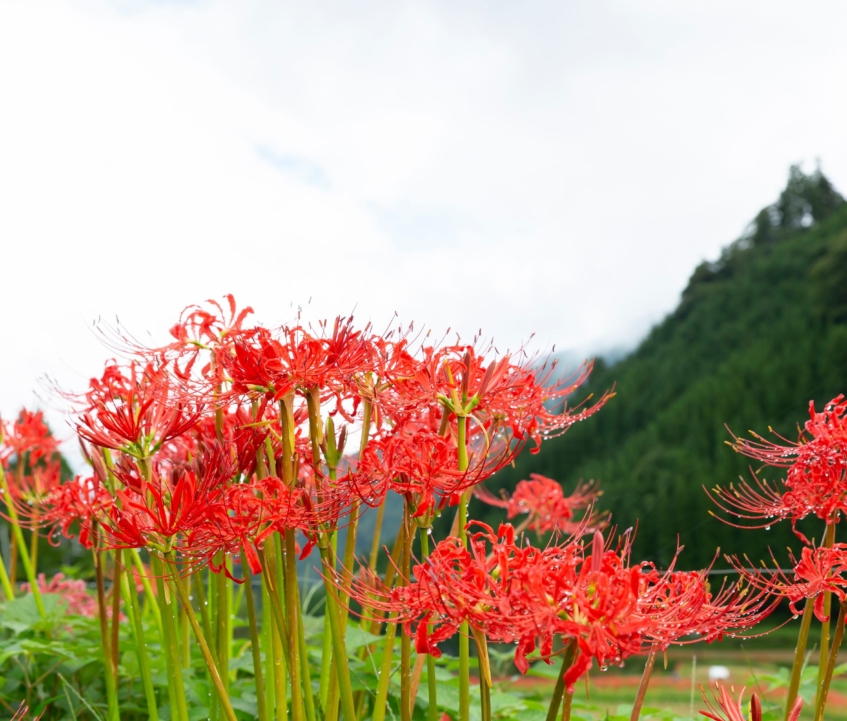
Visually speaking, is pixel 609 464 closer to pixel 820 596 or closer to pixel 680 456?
pixel 680 456

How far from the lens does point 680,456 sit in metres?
5.84

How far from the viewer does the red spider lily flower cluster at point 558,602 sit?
33.5 inches

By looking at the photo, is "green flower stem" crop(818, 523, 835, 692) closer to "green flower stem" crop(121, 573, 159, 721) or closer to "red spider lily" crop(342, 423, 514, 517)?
"red spider lily" crop(342, 423, 514, 517)

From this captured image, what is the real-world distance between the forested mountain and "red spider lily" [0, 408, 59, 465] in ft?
11.5

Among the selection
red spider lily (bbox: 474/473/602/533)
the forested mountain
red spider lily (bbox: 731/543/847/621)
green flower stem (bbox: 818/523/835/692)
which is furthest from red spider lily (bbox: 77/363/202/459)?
the forested mountain

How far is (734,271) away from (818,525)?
368 cm

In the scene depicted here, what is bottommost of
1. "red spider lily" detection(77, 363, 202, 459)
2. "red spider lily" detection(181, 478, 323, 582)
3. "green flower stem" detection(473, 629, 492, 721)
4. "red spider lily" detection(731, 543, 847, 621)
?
"green flower stem" detection(473, 629, 492, 721)

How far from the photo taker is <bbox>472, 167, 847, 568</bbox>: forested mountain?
553cm

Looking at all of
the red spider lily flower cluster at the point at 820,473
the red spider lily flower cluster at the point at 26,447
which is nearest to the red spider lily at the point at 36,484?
the red spider lily flower cluster at the point at 26,447

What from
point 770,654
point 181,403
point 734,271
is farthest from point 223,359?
point 734,271

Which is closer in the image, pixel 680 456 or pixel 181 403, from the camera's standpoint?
pixel 181 403

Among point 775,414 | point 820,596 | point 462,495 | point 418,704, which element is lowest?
point 418,704

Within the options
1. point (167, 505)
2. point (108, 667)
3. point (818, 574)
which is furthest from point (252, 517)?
point (818, 574)

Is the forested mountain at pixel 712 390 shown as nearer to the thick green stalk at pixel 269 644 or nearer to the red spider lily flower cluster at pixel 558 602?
the thick green stalk at pixel 269 644
